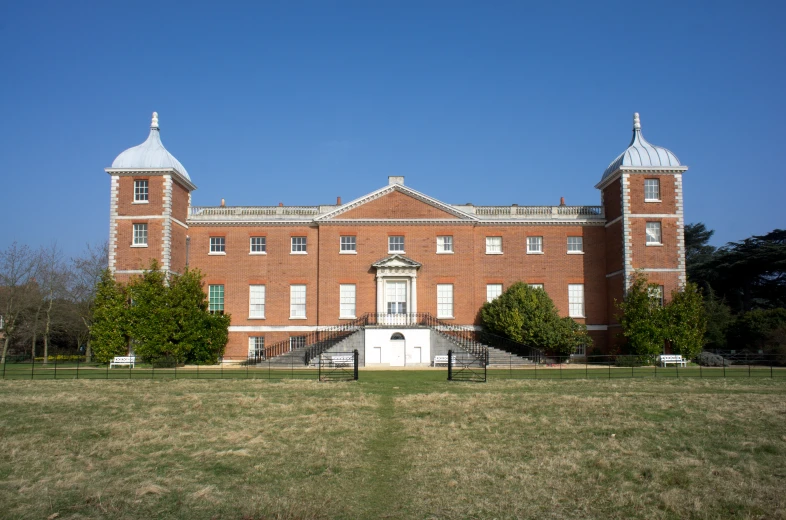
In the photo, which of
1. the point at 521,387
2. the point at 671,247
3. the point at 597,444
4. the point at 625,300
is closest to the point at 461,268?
the point at 625,300

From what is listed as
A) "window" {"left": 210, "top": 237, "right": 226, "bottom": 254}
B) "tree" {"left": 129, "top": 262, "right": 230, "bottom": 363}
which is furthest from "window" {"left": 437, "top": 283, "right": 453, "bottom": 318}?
"window" {"left": 210, "top": 237, "right": 226, "bottom": 254}

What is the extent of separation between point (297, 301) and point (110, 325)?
1050 cm

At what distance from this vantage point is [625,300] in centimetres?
3941

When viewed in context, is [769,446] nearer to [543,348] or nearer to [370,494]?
[370,494]

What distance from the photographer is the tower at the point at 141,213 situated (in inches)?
1553

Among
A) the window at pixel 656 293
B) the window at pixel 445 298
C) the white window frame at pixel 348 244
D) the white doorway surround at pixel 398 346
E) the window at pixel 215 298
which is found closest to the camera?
the white doorway surround at pixel 398 346

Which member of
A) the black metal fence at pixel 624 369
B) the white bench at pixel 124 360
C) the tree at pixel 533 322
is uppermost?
the tree at pixel 533 322

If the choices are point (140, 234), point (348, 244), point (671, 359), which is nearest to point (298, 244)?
point (348, 244)

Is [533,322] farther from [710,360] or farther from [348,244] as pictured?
[348,244]

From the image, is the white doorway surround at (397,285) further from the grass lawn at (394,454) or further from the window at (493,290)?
the grass lawn at (394,454)

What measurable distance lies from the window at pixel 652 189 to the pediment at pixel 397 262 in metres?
13.6

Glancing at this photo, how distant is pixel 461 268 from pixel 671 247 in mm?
11945

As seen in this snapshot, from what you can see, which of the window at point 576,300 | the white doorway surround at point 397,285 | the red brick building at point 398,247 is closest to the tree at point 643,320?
the red brick building at point 398,247

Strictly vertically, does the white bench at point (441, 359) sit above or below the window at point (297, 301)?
below
